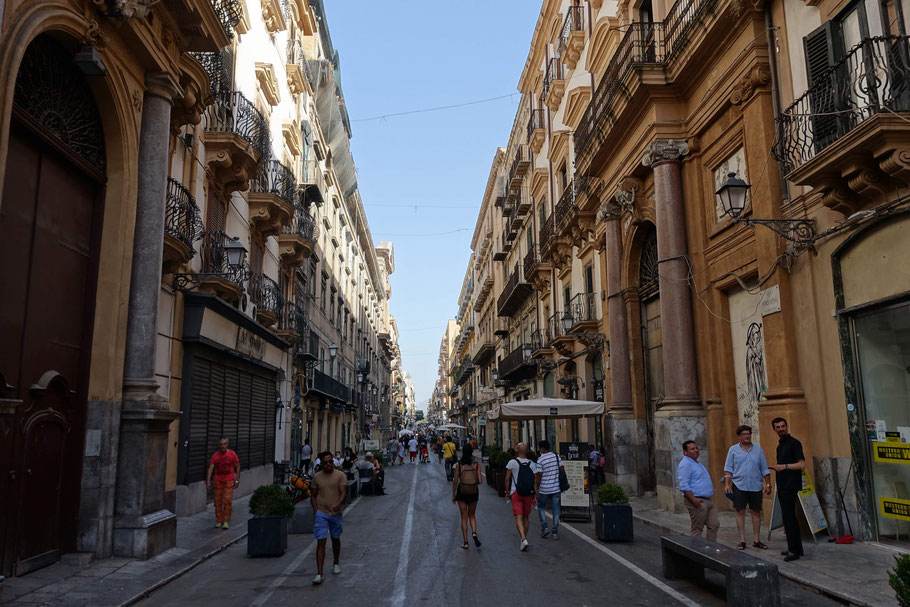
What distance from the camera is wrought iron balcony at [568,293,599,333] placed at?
23067mm

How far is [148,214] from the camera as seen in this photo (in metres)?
10.6

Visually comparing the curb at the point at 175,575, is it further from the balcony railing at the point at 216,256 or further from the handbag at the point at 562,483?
the balcony railing at the point at 216,256

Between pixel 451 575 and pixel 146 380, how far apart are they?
5135 millimetres

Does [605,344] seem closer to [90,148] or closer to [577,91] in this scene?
[577,91]

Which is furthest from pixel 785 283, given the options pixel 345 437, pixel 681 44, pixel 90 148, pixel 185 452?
pixel 345 437

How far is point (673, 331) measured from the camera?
15.4 meters

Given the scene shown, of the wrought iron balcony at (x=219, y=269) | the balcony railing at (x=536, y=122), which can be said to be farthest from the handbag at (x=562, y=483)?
the balcony railing at (x=536, y=122)

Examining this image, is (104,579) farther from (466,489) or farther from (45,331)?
(466,489)

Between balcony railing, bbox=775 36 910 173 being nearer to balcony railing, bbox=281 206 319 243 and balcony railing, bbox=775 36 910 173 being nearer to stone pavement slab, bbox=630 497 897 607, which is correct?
stone pavement slab, bbox=630 497 897 607

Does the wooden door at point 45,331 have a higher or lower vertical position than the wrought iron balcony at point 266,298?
lower

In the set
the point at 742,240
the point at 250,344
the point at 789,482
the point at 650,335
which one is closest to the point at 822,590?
the point at 789,482

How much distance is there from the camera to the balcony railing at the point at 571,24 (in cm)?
2519

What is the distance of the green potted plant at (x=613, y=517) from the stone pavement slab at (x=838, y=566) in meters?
1.10

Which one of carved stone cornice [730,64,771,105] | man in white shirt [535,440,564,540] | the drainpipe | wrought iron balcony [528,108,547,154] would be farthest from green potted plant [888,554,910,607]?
wrought iron balcony [528,108,547,154]
